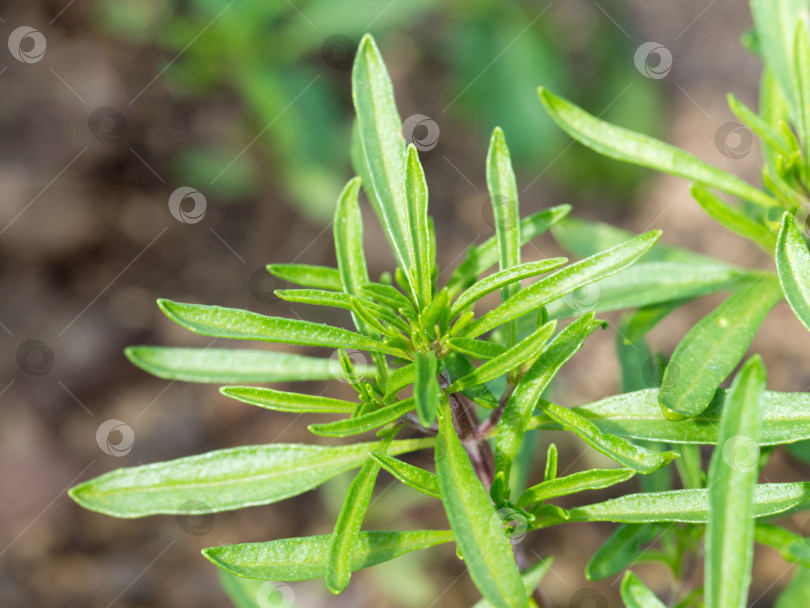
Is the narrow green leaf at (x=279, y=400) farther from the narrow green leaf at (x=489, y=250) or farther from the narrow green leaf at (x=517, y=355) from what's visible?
the narrow green leaf at (x=489, y=250)

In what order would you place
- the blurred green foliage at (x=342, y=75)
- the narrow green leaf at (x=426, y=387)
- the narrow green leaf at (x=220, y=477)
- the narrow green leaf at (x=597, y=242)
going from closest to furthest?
1. the narrow green leaf at (x=426, y=387)
2. the narrow green leaf at (x=220, y=477)
3. the narrow green leaf at (x=597, y=242)
4. the blurred green foliage at (x=342, y=75)

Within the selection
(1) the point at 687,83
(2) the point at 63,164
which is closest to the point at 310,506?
(2) the point at 63,164

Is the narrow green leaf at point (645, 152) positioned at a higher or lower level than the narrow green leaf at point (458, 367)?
higher

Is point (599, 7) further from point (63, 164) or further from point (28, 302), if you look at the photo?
point (28, 302)

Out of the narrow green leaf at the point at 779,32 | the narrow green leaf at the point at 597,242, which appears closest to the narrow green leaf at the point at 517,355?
the narrow green leaf at the point at 597,242

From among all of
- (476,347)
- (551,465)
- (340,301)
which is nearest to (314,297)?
(340,301)

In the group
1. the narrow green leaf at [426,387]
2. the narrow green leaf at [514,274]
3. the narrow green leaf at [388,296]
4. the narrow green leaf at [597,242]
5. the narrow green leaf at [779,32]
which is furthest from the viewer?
the narrow green leaf at [597,242]

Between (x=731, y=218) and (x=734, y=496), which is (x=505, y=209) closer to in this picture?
(x=731, y=218)
